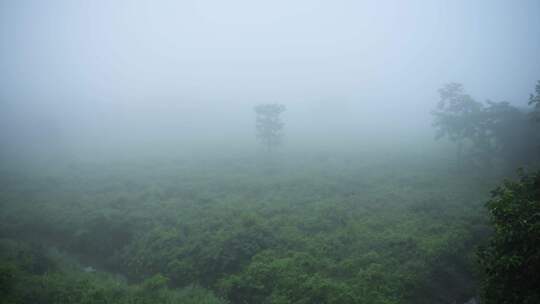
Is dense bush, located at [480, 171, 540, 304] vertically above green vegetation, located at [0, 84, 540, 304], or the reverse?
dense bush, located at [480, 171, 540, 304]

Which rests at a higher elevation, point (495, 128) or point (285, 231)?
point (495, 128)

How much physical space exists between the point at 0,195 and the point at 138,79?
399 feet

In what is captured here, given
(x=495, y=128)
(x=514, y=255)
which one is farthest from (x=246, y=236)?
(x=495, y=128)

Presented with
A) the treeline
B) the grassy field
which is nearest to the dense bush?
the grassy field

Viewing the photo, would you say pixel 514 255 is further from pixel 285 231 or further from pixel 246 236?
pixel 246 236

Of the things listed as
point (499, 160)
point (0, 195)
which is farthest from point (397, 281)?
point (0, 195)

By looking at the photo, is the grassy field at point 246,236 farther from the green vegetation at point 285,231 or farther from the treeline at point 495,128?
the treeline at point 495,128

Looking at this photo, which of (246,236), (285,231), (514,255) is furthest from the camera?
(285,231)

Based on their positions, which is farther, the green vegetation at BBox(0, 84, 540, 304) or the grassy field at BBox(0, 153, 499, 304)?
the grassy field at BBox(0, 153, 499, 304)

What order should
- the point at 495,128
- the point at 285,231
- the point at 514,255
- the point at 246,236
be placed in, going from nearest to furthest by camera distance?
the point at 514,255 < the point at 246,236 < the point at 285,231 < the point at 495,128

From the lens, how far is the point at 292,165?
38719mm

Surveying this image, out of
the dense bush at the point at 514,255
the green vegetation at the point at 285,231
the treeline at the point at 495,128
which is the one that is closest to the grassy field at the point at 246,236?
the green vegetation at the point at 285,231

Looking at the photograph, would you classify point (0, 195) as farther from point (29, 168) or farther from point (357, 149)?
point (357, 149)

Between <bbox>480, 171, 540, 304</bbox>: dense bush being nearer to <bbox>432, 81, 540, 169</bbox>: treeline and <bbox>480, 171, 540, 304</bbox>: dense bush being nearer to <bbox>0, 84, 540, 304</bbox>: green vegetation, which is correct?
<bbox>0, 84, 540, 304</bbox>: green vegetation
